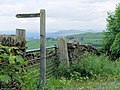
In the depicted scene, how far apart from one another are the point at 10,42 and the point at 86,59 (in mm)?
6286

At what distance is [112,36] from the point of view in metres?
24.2

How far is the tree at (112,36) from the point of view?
22980 mm

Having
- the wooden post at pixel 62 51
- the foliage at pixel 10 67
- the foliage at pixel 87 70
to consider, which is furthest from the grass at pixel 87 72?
the foliage at pixel 10 67

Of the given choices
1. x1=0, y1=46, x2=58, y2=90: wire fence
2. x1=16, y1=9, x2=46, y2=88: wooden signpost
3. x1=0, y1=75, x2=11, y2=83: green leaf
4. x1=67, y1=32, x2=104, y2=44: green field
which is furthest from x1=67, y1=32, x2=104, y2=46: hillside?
x1=0, y1=75, x2=11, y2=83: green leaf

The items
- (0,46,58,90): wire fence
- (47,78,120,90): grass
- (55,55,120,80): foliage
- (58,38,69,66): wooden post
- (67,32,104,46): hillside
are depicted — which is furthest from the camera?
(67,32,104,46): hillside

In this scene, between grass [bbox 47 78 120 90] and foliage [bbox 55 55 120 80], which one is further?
foliage [bbox 55 55 120 80]

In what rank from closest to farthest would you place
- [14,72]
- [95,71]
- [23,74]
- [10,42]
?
[14,72] < [23,74] < [10,42] < [95,71]

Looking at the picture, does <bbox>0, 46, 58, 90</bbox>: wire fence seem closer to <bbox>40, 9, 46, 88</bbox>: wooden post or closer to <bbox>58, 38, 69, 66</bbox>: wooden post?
<bbox>58, 38, 69, 66</bbox>: wooden post

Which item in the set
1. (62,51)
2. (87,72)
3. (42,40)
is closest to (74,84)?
(87,72)

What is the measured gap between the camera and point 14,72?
5855 mm

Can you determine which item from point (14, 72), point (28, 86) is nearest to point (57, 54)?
point (28, 86)

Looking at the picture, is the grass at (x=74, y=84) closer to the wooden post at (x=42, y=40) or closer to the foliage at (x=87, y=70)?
the foliage at (x=87, y=70)

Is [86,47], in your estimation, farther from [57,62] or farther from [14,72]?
[14,72]

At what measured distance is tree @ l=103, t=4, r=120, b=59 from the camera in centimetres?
2298
